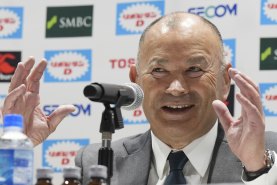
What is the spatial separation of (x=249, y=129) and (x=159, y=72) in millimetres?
585

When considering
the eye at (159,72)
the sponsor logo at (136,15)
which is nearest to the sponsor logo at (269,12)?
the sponsor logo at (136,15)

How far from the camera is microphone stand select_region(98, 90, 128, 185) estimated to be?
1931 millimetres

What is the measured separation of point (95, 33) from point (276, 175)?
200 centimetres

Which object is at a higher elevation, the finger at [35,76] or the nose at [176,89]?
the finger at [35,76]

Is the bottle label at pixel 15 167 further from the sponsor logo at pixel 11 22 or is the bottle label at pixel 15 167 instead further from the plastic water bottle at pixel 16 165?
the sponsor logo at pixel 11 22

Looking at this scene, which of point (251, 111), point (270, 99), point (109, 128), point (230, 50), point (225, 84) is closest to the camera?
point (109, 128)

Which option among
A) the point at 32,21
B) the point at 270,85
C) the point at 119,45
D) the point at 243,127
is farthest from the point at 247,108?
the point at 32,21

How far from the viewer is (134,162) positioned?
274cm

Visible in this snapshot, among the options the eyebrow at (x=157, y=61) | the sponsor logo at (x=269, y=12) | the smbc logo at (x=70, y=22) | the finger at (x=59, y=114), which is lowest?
the finger at (x=59, y=114)

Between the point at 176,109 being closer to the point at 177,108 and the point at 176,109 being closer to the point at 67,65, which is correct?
the point at 177,108

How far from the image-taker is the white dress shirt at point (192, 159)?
104 inches

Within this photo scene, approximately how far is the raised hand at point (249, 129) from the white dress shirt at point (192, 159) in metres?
0.31

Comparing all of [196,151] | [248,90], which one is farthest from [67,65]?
[248,90]

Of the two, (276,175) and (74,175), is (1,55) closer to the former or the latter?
(276,175)
